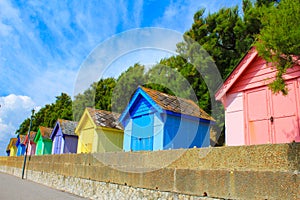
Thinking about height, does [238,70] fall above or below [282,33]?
above

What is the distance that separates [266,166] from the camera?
17.1 feet

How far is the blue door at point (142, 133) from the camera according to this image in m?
12.9

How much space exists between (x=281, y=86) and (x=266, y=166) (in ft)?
5.32

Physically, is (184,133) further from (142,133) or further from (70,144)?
(70,144)

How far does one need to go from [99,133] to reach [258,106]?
1129cm

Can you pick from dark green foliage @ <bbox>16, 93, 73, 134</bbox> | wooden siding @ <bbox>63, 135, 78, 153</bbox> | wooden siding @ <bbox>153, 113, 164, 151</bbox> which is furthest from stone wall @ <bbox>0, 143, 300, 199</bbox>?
dark green foliage @ <bbox>16, 93, 73, 134</bbox>

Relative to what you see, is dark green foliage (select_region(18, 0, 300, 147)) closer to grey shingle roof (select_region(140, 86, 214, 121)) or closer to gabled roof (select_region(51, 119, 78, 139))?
grey shingle roof (select_region(140, 86, 214, 121))

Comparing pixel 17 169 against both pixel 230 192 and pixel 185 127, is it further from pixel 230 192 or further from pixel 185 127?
pixel 230 192

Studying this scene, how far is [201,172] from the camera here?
20.9ft

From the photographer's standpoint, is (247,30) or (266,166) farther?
(247,30)

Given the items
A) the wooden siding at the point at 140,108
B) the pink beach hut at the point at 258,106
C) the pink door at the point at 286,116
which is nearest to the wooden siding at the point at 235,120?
the pink beach hut at the point at 258,106

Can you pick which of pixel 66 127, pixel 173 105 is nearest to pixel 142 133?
pixel 173 105

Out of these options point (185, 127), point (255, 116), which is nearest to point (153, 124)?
point (185, 127)

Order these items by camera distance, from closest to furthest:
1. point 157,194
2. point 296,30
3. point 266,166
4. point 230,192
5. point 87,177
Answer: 1. point 296,30
2. point 266,166
3. point 230,192
4. point 157,194
5. point 87,177
